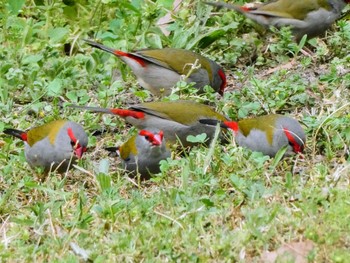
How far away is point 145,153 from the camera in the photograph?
734 cm

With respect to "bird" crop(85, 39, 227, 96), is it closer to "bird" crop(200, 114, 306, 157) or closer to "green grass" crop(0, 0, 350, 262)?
"green grass" crop(0, 0, 350, 262)

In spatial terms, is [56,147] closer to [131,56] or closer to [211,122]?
[211,122]

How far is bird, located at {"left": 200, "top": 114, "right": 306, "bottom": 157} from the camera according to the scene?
7.05 metres

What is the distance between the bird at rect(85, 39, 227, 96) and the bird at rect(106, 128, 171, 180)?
1.35m

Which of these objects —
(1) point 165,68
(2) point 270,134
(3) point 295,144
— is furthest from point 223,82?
(3) point 295,144

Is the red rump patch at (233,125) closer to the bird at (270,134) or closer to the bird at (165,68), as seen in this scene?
the bird at (270,134)

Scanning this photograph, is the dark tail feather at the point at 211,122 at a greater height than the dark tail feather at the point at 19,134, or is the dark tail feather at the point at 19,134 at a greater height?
the dark tail feather at the point at 211,122

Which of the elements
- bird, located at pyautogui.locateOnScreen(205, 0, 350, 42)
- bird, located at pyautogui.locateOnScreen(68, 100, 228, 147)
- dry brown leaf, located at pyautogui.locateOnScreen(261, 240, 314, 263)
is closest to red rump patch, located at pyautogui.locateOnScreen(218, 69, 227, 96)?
bird, located at pyautogui.locateOnScreen(68, 100, 228, 147)

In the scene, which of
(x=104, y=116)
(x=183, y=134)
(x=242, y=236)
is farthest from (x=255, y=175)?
(x=104, y=116)

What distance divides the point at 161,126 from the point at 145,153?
0.61 metres

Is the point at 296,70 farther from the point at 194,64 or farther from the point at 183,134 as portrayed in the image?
the point at 183,134

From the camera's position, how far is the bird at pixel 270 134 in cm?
705

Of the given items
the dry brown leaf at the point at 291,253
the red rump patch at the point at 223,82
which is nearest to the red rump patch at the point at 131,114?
the red rump patch at the point at 223,82

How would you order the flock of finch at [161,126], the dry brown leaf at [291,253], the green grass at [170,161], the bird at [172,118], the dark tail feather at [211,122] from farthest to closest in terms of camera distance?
the bird at [172,118] < the dark tail feather at [211,122] < the flock of finch at [161,126] < the green grass at [170,161] < the dry brown leaf at [291,253]
